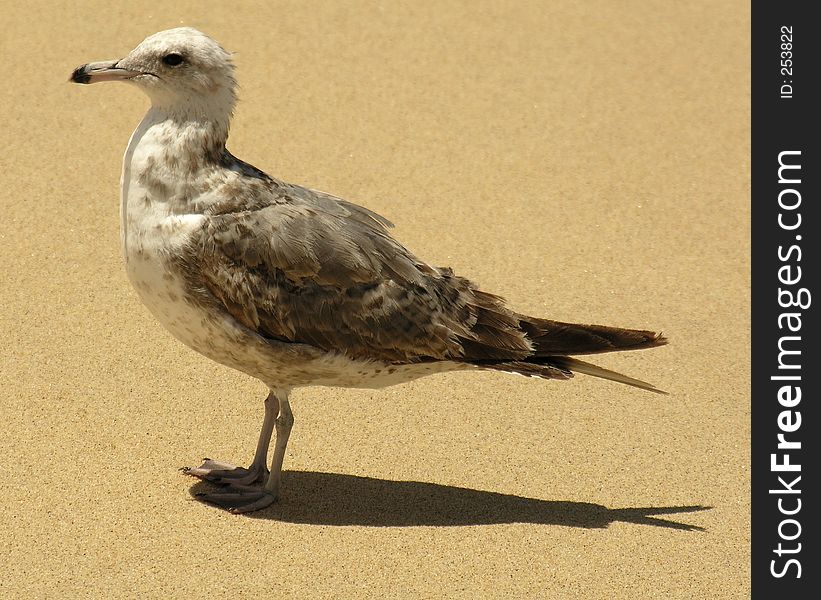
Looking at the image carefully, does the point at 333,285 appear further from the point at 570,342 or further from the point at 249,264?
the point at 570,342

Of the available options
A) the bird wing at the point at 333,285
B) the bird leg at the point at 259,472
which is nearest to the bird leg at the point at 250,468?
the bird leg at the point at 259,472

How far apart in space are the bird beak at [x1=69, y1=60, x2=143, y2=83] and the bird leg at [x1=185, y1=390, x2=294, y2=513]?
197 cm

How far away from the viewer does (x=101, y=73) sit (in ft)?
21.6

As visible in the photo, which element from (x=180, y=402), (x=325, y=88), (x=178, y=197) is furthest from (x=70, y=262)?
(x=325, y=88)

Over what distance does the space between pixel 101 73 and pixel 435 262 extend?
151 inches

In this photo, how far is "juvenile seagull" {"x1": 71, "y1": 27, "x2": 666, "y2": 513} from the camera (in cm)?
642

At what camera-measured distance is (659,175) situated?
37.9 feet

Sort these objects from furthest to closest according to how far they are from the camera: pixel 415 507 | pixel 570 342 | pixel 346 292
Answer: pixel 570 342, pixel 415 507, pixel 346 292

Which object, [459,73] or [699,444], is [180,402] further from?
[459,73]

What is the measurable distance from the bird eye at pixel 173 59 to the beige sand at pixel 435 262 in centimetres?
231

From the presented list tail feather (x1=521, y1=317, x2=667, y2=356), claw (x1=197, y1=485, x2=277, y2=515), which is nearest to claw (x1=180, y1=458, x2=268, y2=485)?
claw (x1=197, y1=485, x2=277, y2=515)

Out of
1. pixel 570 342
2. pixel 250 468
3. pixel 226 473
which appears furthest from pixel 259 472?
pixel 570 342

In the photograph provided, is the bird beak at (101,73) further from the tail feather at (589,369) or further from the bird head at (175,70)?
the tail feather at (589,369)

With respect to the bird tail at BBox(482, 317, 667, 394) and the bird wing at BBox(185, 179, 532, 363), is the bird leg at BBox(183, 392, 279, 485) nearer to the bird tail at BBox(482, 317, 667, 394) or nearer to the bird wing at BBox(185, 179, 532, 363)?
the bird wing at BBox(185, 179, 532, 363)
